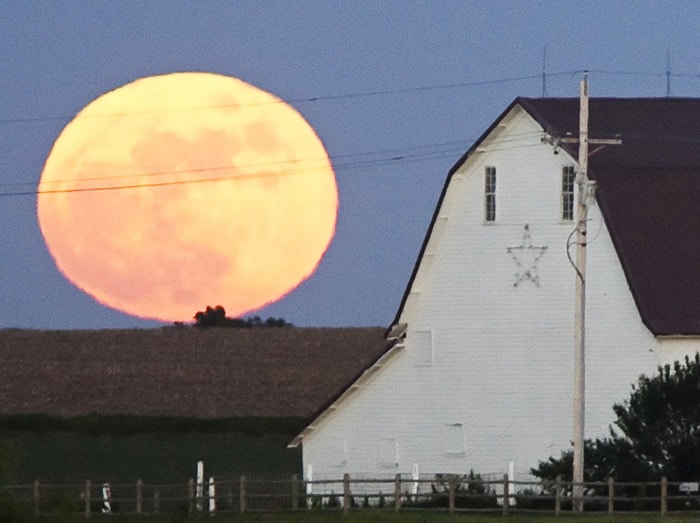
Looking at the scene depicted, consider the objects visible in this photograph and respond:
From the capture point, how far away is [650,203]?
61562mm

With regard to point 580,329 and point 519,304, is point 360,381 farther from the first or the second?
point 580,329

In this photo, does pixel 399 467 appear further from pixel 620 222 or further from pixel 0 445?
pixel 0 445

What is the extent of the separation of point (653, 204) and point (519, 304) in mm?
4180

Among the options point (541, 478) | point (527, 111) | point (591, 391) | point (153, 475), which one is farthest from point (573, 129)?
point (153, 475)

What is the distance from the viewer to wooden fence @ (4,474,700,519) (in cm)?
5109

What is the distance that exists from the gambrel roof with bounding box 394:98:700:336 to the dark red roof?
0.02 metres

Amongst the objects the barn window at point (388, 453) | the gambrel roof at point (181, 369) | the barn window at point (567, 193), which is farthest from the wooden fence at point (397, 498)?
the gambrel roof at point (181, 369)

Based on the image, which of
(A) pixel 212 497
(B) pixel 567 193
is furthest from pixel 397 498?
(B) pixel 567 193

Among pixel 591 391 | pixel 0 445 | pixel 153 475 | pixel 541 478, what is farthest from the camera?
pixel 153 475

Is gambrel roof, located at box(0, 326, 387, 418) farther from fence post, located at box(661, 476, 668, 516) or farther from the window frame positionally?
A: fence post, located at box(661, 476, 668, 516)

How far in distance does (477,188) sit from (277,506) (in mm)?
11339

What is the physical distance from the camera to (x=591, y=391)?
59844 millimetres

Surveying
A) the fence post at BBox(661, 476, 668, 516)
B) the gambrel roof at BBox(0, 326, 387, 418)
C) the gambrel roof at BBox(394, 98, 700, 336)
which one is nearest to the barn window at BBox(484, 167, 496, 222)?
the gambrel roof at BBox(394, 98, 700, 336)

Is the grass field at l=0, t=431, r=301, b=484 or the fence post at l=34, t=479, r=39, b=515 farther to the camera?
the grass field at l=0, t=431, r=301, b=484
